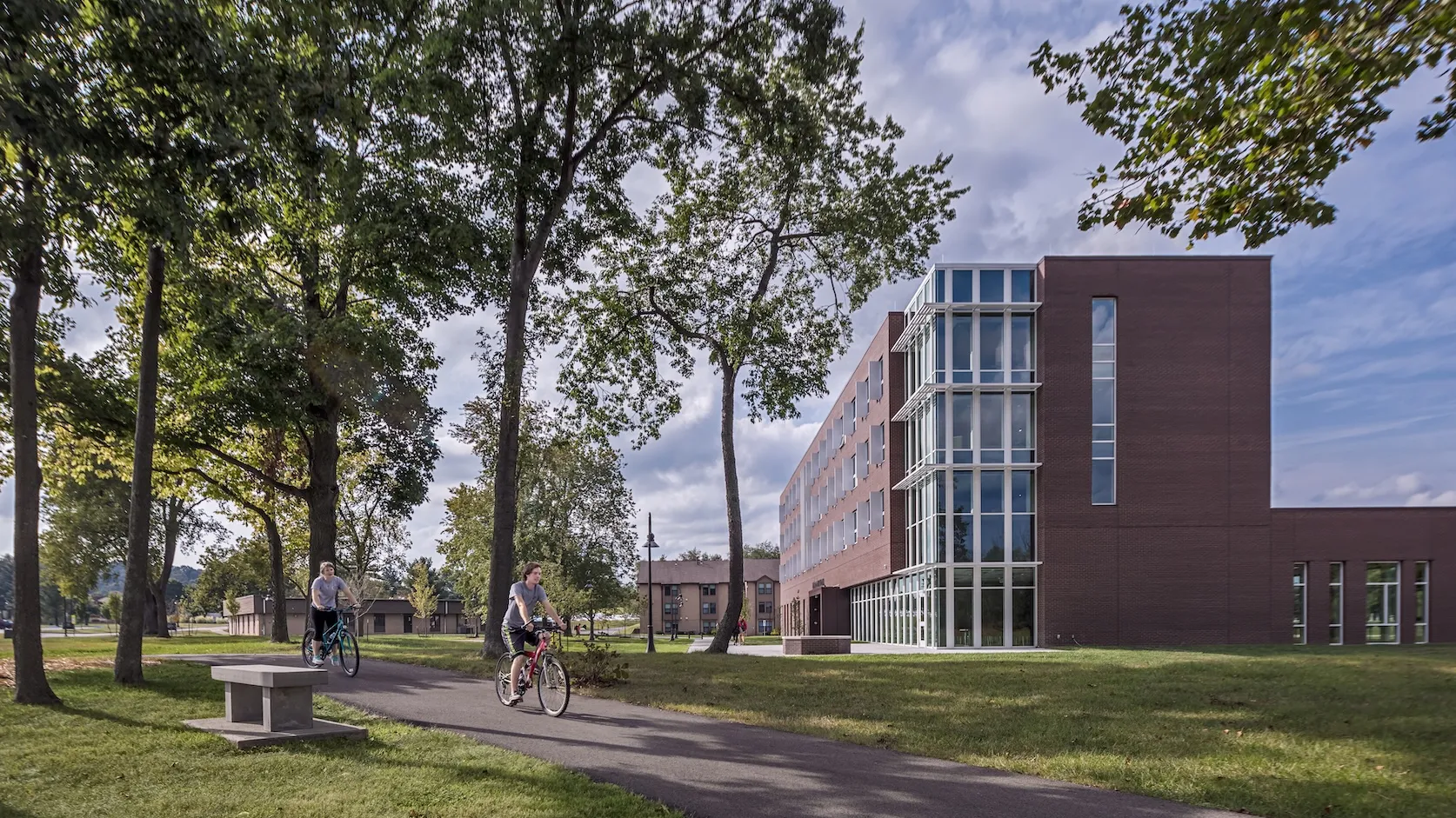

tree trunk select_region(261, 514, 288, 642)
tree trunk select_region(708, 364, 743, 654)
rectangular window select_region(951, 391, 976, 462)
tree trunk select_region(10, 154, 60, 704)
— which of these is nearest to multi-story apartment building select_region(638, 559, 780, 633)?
tree trunk select_region(261, 514, 288, 642)

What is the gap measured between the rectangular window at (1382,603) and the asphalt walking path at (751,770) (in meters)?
34.3

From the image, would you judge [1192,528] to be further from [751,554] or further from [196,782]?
[751,554]

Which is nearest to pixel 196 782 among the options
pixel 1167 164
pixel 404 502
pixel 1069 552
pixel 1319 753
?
pixel 1319 753

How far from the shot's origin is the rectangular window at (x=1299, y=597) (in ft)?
117

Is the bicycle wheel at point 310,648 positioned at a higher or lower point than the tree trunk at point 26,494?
lower

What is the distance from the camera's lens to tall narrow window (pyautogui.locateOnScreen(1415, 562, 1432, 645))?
120ft

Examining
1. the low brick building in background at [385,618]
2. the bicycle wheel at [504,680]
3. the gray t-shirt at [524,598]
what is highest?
the gray t-shirt at [524,598]

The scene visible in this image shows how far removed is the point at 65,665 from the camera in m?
18.7

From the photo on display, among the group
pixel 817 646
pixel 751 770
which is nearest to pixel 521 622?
pixel 751 770

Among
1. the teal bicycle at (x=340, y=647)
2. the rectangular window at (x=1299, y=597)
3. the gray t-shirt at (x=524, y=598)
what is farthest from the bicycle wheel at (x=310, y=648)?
the rectangular window at (x=1299, y=597)

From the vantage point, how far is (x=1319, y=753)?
916 cm

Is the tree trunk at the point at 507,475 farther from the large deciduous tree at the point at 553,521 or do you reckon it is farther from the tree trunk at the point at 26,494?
the large deciduous tree at the point at 553,521

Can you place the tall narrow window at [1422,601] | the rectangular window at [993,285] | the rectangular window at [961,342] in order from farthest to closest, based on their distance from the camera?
the tall narrow window at [1422,601], the rectangular window at [993,285], the rectangular window at [961,342]

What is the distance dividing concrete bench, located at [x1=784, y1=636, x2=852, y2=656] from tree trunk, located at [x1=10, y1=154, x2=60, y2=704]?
70.0ft
